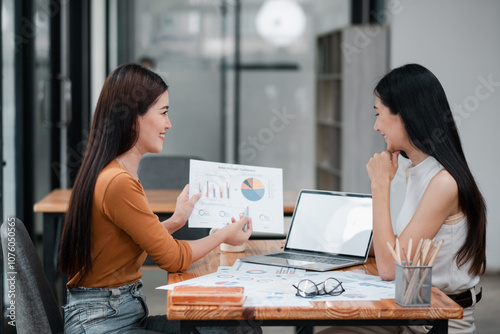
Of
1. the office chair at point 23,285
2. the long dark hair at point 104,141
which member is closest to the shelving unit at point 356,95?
the long dark hair at point 104,141

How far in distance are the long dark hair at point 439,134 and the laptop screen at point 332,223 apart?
324 mm

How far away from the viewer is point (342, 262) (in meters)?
1.95

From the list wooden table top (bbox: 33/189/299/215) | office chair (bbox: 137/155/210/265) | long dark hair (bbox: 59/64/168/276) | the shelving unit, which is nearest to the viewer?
long dark hair (bbox: 59/64/168/276)

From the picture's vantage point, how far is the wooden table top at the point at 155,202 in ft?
9.88

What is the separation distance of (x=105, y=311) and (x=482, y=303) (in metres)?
3.06

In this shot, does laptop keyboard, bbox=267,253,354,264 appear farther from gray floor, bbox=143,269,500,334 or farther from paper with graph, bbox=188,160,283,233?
gray floor, bbox=143,269,500,334

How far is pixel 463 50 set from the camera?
190 inches

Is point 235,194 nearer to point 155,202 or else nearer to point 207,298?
point 207,298

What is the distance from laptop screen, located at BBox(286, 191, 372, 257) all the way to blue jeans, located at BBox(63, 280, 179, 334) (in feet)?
1.97

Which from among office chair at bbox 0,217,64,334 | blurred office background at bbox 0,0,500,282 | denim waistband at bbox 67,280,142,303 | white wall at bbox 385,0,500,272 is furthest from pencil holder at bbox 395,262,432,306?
white wall at bbox 385,0,500,272

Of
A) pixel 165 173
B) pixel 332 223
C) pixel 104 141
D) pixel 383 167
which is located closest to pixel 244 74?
pixel 165 173

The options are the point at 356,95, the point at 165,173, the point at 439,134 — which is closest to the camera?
the point at 439,134

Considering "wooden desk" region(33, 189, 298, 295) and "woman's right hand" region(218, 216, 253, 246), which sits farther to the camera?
"wooden desk" region(33, 189, 298, 295)

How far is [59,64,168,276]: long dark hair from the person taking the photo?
1.69 metres
